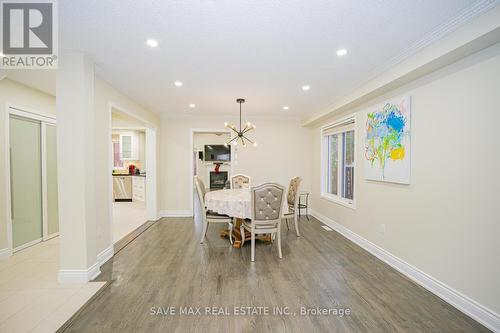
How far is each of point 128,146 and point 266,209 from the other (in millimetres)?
6477

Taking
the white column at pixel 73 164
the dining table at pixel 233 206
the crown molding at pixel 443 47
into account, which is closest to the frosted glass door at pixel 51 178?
the white column at pixel 73 164

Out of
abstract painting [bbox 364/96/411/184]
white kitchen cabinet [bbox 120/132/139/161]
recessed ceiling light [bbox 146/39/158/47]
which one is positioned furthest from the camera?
white kitchen cabinet [bbox 120/132/139/161]

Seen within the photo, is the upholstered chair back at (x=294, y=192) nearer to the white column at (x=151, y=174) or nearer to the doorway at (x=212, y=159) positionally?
the white column at (x=151, y=174)

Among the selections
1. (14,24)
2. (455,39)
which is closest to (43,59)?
(14,24)

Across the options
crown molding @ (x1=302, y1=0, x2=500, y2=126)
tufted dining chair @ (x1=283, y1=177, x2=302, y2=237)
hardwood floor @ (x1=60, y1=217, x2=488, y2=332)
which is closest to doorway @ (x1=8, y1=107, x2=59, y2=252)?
hardwood floor @ (x1=60, y1=217, x2=488, y2=332)

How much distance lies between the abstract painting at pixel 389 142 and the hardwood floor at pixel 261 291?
Result: 1217mm

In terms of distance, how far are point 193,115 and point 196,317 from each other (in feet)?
14.4

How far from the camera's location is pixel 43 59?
90.5 inches

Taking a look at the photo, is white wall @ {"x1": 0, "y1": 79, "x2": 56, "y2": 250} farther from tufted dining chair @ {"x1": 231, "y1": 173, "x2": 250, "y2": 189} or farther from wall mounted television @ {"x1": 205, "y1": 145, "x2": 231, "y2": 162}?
wall mounted television @ {"x1": 205, "y1": 145, "x2": 231, "y2": 162}

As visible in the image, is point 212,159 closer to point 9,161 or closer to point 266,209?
Result: point 9,161

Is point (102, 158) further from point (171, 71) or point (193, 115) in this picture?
point (193, 115)

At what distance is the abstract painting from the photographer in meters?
2.56

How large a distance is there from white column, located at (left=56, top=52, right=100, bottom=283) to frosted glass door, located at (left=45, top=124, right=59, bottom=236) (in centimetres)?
190

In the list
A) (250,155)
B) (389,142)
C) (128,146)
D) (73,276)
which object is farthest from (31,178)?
(389,142)
